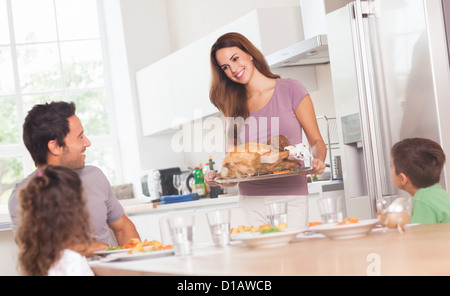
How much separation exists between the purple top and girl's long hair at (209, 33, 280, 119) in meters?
0.08

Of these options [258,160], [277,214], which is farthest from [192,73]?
[277,214]

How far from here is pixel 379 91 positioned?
3436mm

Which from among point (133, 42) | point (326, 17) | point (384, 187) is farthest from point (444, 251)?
point (133, 42)

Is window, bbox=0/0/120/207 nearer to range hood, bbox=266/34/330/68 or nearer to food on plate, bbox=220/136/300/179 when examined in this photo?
range hood, bbox=266/34/330/68

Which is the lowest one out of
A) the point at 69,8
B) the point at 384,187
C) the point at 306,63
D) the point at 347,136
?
the point at 384,187

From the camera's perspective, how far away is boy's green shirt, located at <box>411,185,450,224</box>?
2.39 metres

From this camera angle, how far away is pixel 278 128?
2.57 metres

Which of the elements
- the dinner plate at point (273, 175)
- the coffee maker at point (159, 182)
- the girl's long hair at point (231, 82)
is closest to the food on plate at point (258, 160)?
the dinner plate at point (273, 175)

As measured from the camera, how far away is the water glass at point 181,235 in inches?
67.6

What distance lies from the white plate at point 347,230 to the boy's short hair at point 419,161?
950 millimetres

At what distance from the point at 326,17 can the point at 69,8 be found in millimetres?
3817

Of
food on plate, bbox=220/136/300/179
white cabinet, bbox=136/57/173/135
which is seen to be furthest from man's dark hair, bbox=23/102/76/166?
white cabinet, bbox=136/57/173/135

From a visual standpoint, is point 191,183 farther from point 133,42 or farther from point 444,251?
point 444,251

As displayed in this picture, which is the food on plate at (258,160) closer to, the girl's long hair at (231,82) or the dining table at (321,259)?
the girl's long hair at (231,82)
